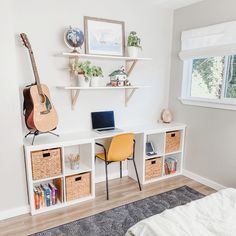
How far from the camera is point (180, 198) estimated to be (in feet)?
8.73

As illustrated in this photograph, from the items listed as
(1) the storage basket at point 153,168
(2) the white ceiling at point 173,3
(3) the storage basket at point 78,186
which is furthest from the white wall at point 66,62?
(1) the storage basket at point 153,168

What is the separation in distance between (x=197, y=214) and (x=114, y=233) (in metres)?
0.94

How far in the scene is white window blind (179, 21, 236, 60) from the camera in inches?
99.3

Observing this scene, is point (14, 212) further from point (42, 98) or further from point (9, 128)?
point (42, 98)

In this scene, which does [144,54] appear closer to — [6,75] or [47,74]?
[47,74]

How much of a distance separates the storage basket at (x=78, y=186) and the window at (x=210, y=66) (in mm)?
1710

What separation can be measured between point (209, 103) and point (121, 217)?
67.6 inches

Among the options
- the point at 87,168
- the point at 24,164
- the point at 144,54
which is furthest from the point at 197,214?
the point at 144,54

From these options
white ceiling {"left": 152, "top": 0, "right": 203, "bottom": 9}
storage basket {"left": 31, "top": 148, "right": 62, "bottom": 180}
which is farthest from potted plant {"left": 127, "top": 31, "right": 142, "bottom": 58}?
storage basket {"left": 31, "top": 148, "right": 62, "bottom": 180}

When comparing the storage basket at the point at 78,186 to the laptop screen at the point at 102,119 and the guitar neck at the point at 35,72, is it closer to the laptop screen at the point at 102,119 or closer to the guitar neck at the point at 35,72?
the laptop screen at the point at 102,119

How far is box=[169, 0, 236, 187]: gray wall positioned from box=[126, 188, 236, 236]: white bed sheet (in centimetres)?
131

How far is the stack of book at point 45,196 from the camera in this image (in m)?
2.36

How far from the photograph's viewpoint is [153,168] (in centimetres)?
307

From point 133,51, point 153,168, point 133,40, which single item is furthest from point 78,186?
point 133,40
